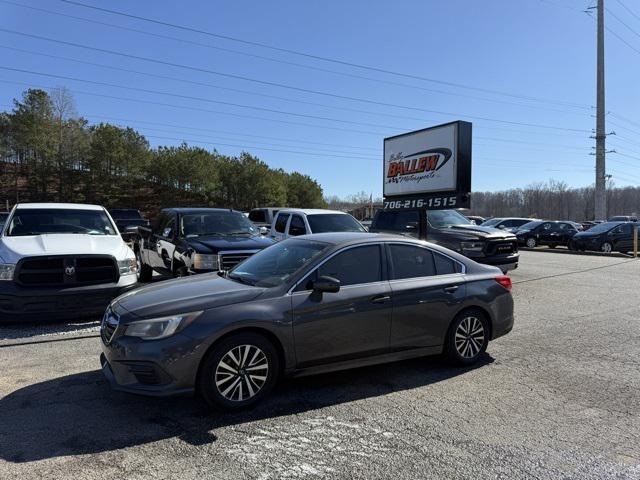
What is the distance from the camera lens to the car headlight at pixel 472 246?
11.9 metres

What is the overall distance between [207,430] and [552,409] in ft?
9.92

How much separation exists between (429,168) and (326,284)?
9138mm

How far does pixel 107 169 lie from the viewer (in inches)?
2096

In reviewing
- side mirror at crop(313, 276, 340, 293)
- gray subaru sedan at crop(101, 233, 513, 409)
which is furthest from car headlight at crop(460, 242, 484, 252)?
side mirror at crop(313, 276, 340, 293)

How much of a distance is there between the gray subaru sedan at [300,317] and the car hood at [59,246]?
9.41 feet

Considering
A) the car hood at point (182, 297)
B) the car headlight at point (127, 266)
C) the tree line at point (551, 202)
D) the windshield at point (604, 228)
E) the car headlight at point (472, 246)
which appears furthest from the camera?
the tree line at point (551, 202)

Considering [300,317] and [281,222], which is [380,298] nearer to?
[300,317]

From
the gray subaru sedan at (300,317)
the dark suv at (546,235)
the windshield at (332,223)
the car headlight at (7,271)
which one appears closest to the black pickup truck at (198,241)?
the windshield at (332,223)

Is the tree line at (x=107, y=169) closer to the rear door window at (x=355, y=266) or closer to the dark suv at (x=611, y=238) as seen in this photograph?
the dark suv at (x=611, y=238)

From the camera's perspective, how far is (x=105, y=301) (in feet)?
23.8

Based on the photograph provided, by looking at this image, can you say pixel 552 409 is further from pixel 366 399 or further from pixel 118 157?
pixel 118 157

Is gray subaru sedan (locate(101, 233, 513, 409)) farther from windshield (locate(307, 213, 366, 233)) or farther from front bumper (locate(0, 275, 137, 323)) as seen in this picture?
windshield (locate(307, 213, 366, 233))

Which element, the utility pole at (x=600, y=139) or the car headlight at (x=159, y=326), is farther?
the utility pole at (x=600, y=139)

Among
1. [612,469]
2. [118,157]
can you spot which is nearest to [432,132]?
[612,469]
